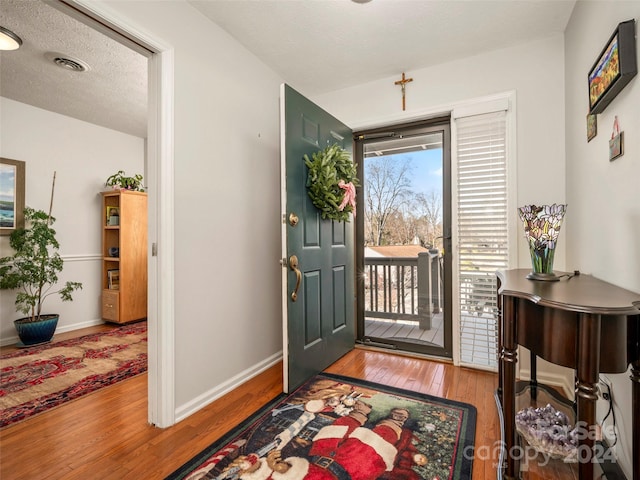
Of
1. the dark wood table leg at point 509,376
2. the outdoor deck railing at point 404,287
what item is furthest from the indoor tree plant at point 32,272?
the dark wood table leg at point 509,376

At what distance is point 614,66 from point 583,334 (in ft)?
3.95

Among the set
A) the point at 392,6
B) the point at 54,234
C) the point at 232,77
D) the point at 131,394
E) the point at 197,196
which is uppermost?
the point at 392,6

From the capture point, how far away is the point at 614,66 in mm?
1342

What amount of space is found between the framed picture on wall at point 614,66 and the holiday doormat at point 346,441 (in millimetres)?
1822

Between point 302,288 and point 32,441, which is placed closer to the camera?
point 32,441

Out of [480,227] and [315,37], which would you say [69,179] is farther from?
[480,227]

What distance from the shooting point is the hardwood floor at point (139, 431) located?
1483 millimetres

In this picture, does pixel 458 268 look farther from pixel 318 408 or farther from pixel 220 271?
pixel 220 271

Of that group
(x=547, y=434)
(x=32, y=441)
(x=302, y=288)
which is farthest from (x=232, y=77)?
(x=547, y=434)

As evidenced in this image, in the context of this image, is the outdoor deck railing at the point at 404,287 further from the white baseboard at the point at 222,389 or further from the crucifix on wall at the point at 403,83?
the crucifix on wall at the point at 403,83

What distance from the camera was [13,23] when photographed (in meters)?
2.20

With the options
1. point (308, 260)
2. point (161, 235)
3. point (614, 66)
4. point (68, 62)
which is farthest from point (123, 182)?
point (614, 66)

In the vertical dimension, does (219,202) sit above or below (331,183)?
below

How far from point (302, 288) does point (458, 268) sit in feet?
4.45
